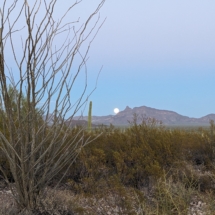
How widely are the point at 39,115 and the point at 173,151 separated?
3.29m

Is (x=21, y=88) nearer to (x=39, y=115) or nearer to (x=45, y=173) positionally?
(x=39, y=115)

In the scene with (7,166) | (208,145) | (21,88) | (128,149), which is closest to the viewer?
(21,88)

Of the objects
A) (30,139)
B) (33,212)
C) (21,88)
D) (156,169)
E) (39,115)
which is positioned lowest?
(33,212)

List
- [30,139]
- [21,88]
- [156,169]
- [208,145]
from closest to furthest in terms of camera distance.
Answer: [21,88] → [30,139] → [156,169] → [208,145]

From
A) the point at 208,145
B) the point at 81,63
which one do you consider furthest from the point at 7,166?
the point at 208,145

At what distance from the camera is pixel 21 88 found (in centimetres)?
399

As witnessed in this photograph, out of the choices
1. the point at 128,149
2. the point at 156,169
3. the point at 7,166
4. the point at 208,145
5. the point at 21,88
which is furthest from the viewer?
the point at 208,145

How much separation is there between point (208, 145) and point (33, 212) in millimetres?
4745

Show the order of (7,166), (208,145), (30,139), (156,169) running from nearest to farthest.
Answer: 1. (30,139)
2. (156,169)
3. (7,166)
4. (208,145)

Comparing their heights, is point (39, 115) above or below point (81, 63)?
below

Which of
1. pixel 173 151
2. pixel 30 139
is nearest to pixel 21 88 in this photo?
pixel 30 139

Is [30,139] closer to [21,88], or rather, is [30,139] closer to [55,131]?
[55,131]

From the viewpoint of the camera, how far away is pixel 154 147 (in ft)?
22.5

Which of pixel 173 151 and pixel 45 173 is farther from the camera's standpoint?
pixel 173 151
